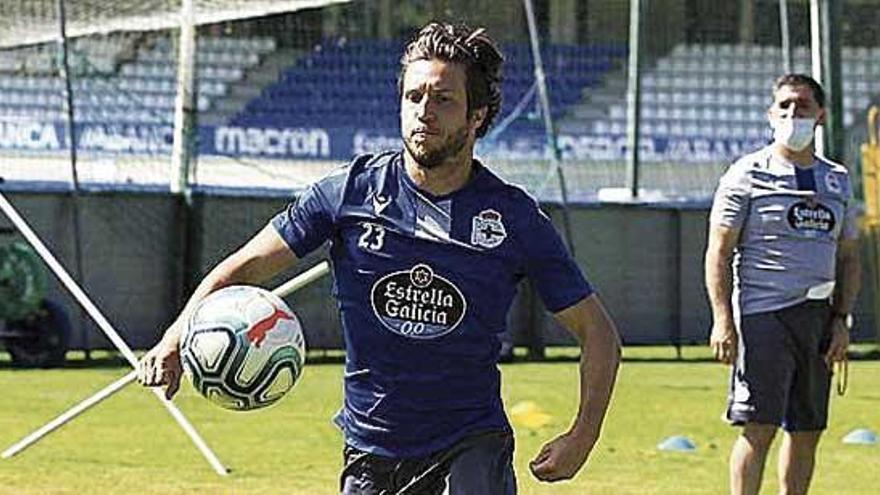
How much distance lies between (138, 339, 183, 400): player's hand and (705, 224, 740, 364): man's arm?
161 inches

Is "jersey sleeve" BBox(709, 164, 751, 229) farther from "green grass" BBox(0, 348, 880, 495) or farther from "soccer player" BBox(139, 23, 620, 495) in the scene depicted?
"soccer player" BBox(139, 23, 620, 495)

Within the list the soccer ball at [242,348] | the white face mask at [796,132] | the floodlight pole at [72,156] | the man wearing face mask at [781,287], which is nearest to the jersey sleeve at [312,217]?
the soccer ball at [242,348]

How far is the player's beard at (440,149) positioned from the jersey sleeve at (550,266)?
0.99 feet

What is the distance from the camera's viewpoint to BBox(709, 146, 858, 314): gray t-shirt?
987 centimetres

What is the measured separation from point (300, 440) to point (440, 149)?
843cm

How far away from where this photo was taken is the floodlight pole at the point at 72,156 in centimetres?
2145

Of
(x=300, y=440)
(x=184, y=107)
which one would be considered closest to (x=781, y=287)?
(x=300, y=440)

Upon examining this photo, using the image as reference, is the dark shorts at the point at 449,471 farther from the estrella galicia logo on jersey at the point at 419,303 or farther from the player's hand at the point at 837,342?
the player's hand at the point at 837,342

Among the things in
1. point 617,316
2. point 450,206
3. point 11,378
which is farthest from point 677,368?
point 450,206

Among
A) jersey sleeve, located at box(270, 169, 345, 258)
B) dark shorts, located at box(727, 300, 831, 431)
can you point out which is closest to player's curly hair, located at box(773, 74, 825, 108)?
dark shorts, located at box(727, 300, 831, 431)

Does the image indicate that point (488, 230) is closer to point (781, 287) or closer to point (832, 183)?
point (781, 287)

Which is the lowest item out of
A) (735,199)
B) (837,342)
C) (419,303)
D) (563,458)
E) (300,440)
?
(300,440)

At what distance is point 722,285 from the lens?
9.77m

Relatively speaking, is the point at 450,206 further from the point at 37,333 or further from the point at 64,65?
the point at 64,65
